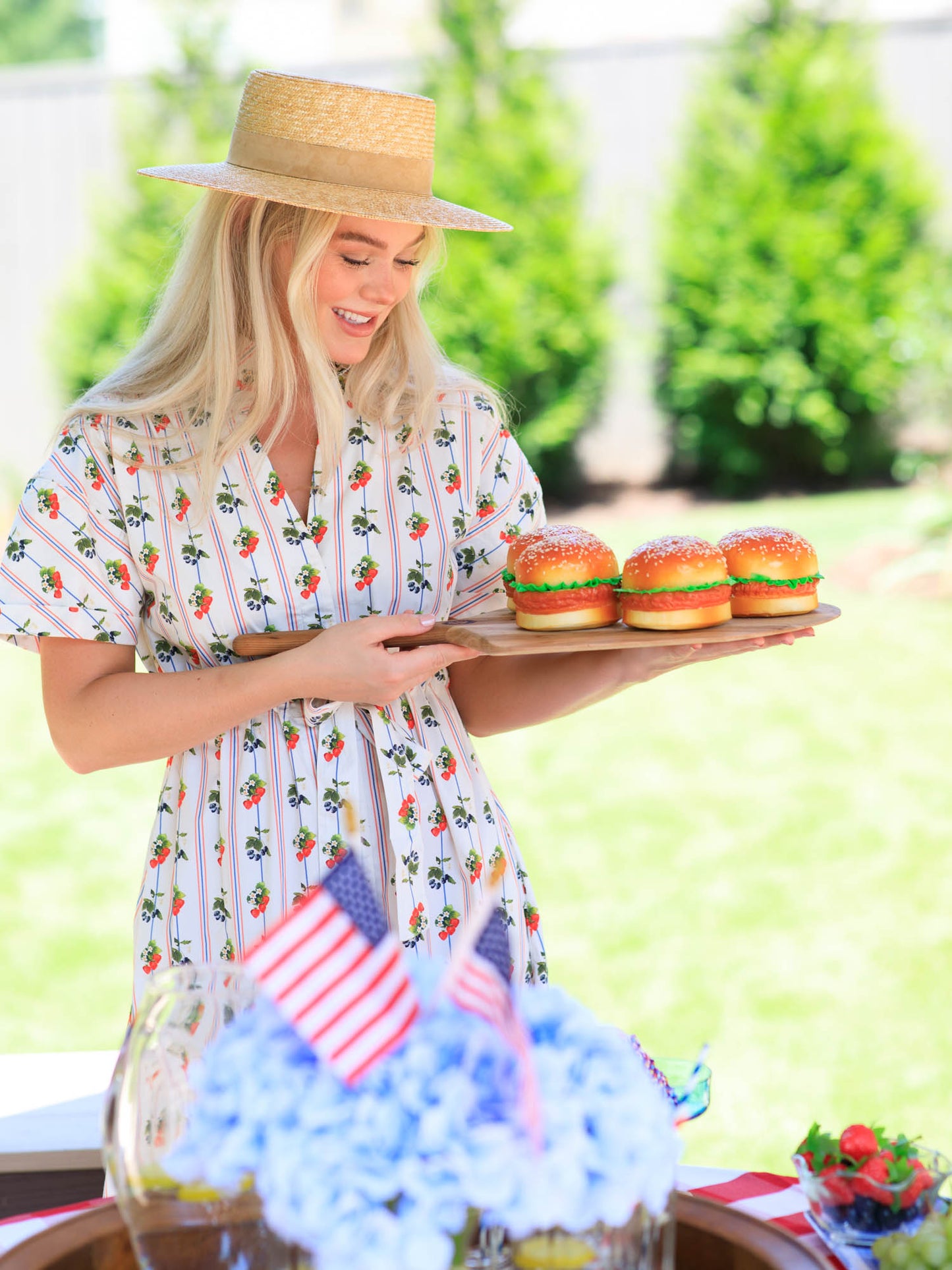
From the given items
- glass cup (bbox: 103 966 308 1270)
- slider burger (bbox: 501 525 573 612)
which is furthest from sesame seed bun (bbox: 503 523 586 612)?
glass cup (bbox: 103 966 308 1270)

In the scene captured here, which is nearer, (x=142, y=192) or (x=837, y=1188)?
(x=837, y=1188)

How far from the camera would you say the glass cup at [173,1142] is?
1069 mm

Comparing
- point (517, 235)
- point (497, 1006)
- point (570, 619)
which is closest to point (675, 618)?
point (570, 619)

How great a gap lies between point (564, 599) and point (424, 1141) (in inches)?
53.6

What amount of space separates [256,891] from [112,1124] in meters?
1.03

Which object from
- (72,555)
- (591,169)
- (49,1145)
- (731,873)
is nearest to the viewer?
(72,555)

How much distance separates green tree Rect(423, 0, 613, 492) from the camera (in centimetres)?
1170

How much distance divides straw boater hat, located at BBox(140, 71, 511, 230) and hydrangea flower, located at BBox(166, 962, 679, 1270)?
1.34 metres

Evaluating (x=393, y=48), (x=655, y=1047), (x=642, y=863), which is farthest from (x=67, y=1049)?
(x=393, y=48)

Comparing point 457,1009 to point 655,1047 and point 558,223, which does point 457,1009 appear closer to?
point 655,1047

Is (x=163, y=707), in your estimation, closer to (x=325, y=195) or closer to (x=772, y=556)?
(x=325, y=195)

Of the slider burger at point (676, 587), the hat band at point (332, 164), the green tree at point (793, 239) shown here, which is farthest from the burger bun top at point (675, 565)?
the green tree at point (793, 239)

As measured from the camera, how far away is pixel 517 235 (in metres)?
11.7

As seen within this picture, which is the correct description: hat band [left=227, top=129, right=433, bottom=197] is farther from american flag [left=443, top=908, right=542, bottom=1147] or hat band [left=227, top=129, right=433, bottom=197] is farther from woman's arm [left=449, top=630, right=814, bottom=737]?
american flag [left=443, top=908, right=542, bottom=1147]
